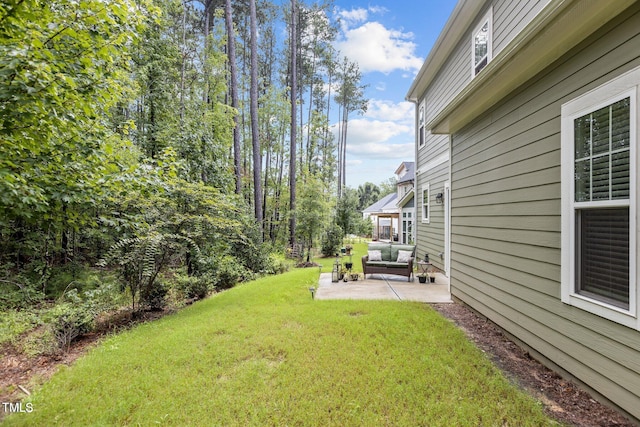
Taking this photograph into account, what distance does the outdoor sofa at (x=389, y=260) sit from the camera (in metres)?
7.12

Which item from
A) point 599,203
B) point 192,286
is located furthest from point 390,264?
point 599,203

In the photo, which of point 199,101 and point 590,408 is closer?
point 590,408

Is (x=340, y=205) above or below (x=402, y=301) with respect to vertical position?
above

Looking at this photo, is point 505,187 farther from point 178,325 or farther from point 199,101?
point 199,101

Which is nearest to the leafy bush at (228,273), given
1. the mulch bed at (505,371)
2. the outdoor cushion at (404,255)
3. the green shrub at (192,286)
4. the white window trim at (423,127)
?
the green shrub at (192,286)

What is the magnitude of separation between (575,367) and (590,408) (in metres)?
0.38

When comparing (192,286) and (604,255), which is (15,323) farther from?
(604,255)

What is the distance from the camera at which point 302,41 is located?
1723 cm

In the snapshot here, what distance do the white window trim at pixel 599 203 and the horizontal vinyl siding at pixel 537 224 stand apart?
0.09 m

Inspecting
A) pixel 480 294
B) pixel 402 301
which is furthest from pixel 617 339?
pixel 402 301

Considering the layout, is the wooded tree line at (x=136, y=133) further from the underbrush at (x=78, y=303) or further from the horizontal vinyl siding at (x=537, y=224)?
the horizontal vinyl siding at (x=537, y=224)

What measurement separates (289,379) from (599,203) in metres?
3.32

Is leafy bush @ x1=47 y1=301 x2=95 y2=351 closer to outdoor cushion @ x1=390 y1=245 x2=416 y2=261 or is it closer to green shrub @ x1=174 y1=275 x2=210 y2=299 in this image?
green shrub @ x1=174 y1=275 x2=210 y2=299

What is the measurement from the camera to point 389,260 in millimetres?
7895
